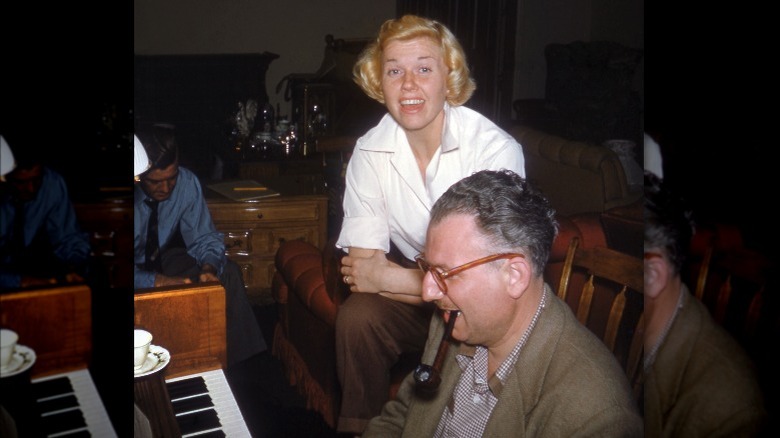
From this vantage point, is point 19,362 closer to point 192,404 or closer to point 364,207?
point 192,404

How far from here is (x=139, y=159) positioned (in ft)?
5.22

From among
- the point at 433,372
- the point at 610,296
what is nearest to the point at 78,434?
the point at 433,372

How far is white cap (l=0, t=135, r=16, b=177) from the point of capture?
4.01 ft

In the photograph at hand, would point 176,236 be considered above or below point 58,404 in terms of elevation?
above

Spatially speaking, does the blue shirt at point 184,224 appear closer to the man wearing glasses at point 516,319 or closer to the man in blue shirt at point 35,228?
the man in blue shirt at point 35,228

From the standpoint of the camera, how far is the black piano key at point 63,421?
131 centimetres

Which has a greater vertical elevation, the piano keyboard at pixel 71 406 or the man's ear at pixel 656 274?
the man's ear at pixel 656 274

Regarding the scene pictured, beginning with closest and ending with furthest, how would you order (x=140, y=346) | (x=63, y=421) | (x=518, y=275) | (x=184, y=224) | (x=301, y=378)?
(x=63, y=421), (x=518, y=275), (x=140, y=346), (x=184, y=224), (x=301, y=378)

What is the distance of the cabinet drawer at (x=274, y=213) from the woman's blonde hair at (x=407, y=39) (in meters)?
0.32

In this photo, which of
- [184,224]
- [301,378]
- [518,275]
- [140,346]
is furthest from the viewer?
[301,378]

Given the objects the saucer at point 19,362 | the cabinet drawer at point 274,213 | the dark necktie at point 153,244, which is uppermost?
the cabinet drawer at point 274,213

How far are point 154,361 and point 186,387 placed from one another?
3.9 inches

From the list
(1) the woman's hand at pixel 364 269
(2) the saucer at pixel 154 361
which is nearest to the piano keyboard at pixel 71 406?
(2) the saucer at pixel 154 361

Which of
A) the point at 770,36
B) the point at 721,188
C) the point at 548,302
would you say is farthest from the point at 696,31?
the point at 548,302
